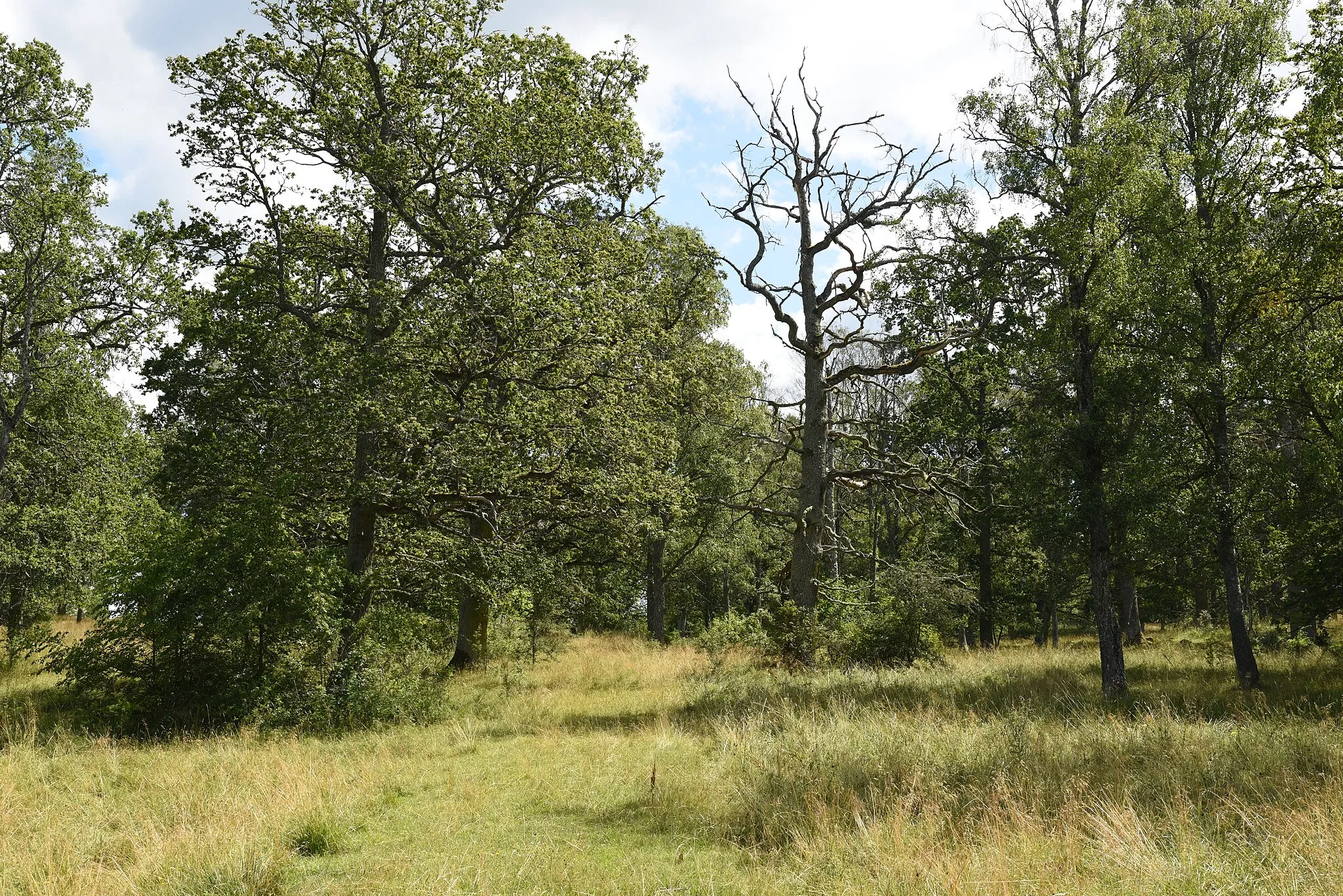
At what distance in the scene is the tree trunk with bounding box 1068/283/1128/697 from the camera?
47.7ft

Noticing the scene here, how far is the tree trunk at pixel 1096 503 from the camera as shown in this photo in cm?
1453

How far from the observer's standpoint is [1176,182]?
52.2 ft

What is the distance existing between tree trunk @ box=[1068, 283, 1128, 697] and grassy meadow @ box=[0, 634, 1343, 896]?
5.21 ft

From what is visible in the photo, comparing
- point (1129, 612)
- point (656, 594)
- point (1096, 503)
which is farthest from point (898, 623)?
point (656, 594)

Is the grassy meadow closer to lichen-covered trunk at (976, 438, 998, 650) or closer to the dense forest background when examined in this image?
the dense forest background

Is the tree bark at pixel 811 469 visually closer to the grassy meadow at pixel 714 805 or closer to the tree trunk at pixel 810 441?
the tree trunk at pixel 810 441

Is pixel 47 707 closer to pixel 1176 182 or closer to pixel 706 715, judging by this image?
pixel 706 715

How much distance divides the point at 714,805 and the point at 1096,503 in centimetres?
1076

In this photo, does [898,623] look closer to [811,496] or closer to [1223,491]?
[811,496]

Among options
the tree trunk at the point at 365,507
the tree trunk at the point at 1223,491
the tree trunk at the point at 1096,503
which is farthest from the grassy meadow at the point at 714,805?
the tree trunk at the point at 365,507

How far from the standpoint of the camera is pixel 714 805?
24.8 feet

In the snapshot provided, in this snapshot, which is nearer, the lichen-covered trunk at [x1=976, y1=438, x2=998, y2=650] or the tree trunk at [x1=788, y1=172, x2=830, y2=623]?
the tree trunk at [x1=788, y1=172, x2=830, y2=623]

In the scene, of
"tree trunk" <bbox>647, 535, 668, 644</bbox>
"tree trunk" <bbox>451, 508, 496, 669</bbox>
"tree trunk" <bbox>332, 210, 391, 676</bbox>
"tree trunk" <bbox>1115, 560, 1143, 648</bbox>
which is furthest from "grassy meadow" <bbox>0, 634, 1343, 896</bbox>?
"tree trunk" <bbox>647, 535, 668, 644</bbox>

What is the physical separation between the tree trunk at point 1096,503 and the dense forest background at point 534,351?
0.08 m
